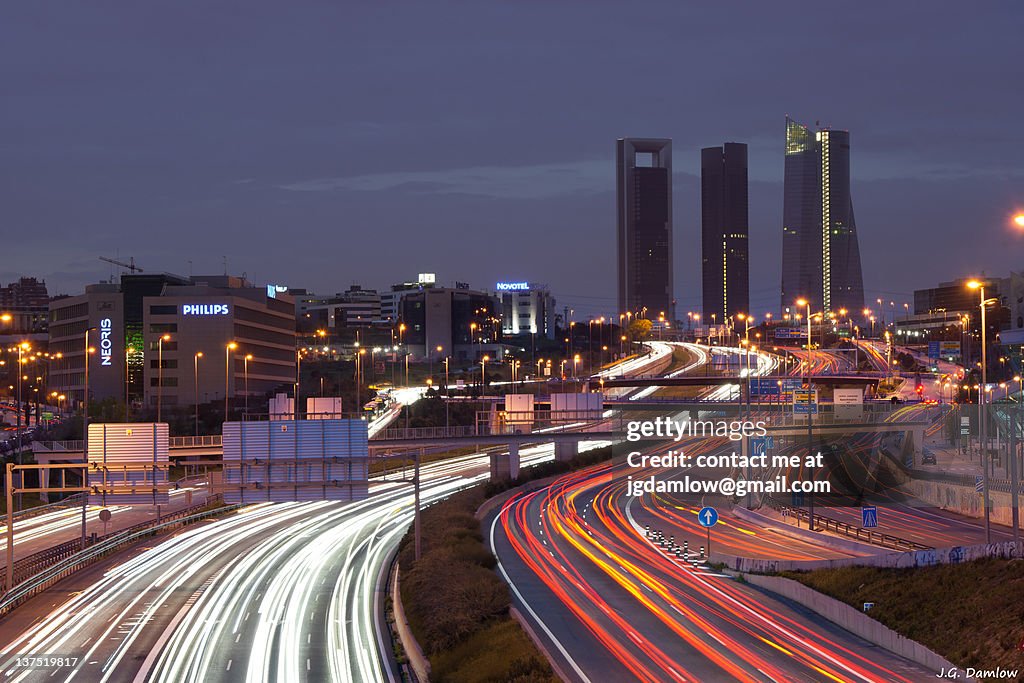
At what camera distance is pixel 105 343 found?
5930 inches

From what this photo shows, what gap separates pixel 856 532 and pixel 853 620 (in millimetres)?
21264

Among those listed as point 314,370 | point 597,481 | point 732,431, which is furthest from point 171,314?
point 732,431

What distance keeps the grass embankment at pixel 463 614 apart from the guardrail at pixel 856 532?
19065 mm

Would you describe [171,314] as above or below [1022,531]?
above

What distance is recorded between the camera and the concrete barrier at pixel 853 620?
3459 centimetres

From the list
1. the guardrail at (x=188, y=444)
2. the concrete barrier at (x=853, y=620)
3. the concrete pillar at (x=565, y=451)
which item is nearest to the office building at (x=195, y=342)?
the concrete pillar at (x=565, y=451)

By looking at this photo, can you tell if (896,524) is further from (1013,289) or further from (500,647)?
(1013,289)

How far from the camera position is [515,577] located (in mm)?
53219

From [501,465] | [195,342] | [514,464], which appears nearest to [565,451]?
[501,465]

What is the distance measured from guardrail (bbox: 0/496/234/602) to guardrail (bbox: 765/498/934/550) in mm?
37673

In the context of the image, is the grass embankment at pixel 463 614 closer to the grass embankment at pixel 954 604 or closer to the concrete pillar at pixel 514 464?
the grass embankment at pixel 954 604

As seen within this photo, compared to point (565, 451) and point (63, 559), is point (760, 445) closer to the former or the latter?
point (63, 559)

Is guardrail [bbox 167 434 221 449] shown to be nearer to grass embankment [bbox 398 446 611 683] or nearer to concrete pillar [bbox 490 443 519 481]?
grass embankment [bbox 398 446 611 683]

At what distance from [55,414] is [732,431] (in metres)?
115
